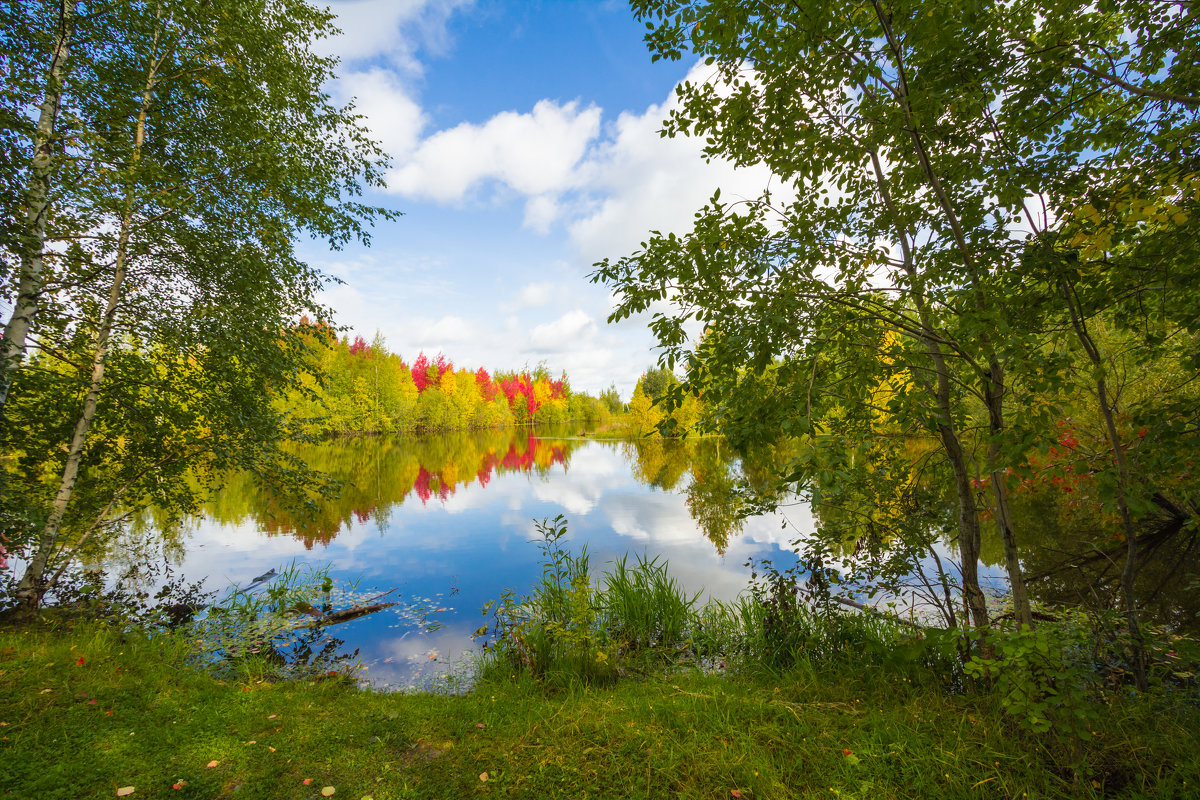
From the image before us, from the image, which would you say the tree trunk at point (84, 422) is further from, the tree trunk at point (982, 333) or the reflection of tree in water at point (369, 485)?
the tree trunk at point (982, 333)

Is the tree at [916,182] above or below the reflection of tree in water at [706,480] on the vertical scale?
above

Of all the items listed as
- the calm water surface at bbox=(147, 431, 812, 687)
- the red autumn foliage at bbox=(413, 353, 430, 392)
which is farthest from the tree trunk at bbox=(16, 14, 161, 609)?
the red autumn foliage at bbox=(413, 353, 430, 392)

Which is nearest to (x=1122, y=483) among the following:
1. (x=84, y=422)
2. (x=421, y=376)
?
(x=84, y=422)

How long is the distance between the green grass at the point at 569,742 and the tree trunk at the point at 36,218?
9.73 ft

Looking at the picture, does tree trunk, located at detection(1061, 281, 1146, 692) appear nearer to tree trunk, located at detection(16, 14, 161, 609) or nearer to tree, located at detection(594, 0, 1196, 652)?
tree, located at detection(594, 0, 1196, 652)

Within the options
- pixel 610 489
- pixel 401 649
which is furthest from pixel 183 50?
pixel 610 489

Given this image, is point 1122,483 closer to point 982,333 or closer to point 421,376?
point 982,333

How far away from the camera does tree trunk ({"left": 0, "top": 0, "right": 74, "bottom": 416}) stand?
4.41 meters

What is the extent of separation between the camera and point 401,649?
6.66 meters

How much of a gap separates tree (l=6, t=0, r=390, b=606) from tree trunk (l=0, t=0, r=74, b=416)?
0.24m

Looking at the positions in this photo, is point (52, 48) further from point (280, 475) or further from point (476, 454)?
point (476, 454)

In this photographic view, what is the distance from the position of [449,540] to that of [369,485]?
378 inches

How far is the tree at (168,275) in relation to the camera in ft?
17.8

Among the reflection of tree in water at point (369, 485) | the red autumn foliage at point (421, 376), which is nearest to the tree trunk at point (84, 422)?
the reflection of tree in water at point (369, 485)
